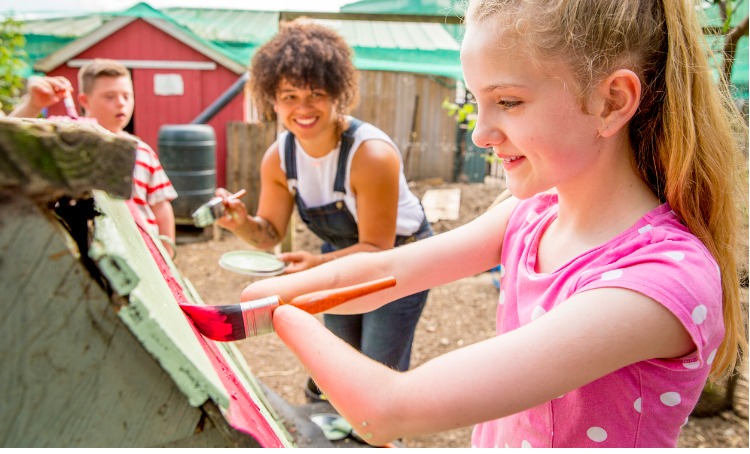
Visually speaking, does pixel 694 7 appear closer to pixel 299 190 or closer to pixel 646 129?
pixel 646 129

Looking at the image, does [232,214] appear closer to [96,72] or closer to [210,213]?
[210,213]

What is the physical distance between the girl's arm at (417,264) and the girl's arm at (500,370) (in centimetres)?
40

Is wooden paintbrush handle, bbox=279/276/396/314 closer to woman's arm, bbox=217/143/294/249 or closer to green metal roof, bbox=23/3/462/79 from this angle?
woman's arm, bbox=217/143/294/249

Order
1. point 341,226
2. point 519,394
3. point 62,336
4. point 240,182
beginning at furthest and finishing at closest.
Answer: point 240,182
point 341,226
point 519,394
point 62,336

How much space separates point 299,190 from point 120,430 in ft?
6.71

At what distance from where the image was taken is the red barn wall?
780cm

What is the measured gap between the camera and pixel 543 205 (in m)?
1.36

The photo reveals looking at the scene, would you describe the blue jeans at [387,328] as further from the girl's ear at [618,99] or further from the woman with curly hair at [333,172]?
the girl's ear at [618,99]

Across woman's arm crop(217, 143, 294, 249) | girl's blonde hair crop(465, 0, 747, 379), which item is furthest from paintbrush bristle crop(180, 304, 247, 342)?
woman's arm crop(217, 143, 294, 249)

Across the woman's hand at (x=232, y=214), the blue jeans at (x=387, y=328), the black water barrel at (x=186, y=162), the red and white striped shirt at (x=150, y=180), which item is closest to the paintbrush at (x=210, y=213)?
the woman's hand at (x=232, y=214)

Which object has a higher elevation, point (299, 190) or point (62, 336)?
point (62, 336)

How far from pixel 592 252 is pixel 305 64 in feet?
5.73

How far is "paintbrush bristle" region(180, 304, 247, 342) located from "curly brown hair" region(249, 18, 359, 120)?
172 cm
